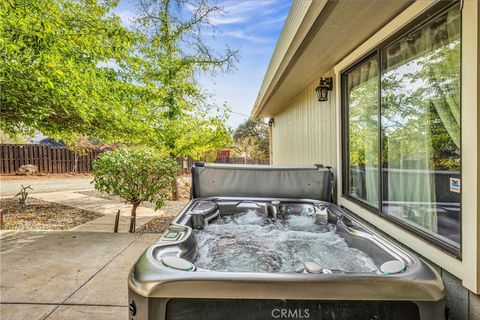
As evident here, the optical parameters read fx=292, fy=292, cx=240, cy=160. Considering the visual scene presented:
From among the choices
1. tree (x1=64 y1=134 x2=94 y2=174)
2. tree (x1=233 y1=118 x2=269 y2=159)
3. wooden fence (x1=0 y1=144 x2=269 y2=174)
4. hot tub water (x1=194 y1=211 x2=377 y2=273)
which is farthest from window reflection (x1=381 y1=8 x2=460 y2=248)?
tree (x1=233 y1=118 x2=269 y2=159)

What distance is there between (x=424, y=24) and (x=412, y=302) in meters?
1.75

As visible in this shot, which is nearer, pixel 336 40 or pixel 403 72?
pixel 403 72

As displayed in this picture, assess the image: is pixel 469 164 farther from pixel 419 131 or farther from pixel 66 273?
pixel 66 273

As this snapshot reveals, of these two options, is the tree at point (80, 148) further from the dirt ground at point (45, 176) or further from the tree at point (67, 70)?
the tree at point (67, 70)

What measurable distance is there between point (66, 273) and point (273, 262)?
221 cm

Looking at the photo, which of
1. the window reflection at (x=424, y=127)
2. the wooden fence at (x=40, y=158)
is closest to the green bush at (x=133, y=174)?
the window reflection at (x=424, y=127)

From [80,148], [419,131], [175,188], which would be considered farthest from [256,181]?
[80,148]

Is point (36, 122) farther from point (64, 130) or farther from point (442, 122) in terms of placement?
point (442, 122)

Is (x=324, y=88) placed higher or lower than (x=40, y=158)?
higher

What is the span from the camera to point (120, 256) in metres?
3.51

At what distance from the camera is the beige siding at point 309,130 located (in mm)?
3950

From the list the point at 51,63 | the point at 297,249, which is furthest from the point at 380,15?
the point at 51,63

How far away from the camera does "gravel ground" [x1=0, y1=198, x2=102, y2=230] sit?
5.48 metres

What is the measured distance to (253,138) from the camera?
22.0 metres
